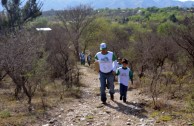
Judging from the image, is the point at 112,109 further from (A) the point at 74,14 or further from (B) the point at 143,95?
(A) the point at 74,14

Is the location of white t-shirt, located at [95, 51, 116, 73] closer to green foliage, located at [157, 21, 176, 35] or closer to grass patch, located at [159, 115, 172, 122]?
grass patch, located at [159, 115, 172, 122]

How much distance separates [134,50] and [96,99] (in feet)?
33.1

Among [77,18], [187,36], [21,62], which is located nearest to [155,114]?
[21,62]

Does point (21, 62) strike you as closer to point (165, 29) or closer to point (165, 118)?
point (165, 118)

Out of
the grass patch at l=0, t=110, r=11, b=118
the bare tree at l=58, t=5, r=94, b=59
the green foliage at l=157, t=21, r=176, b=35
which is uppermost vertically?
the bare tree at l=58, t=5, r=94, b=59

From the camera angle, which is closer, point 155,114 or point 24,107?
point 155,114

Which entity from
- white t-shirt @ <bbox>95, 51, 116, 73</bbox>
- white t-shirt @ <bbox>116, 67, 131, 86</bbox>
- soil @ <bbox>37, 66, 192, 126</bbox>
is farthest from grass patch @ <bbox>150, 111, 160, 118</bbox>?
white t-shirt @ <bbox>95, 51, 116, 73</bbox>

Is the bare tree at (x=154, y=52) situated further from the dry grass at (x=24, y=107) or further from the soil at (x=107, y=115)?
the soil at (x=107, y=115)

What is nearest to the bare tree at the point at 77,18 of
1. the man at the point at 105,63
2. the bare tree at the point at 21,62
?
the bare tree at the point at 21,62

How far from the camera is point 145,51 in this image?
16.7m

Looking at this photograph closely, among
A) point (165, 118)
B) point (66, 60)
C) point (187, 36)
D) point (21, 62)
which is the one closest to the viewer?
point (165, 118)

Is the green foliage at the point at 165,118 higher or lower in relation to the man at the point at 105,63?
lower

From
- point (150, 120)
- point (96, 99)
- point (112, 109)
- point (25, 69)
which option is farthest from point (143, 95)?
point (25, 69)

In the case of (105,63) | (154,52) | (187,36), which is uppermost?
(187,36)
